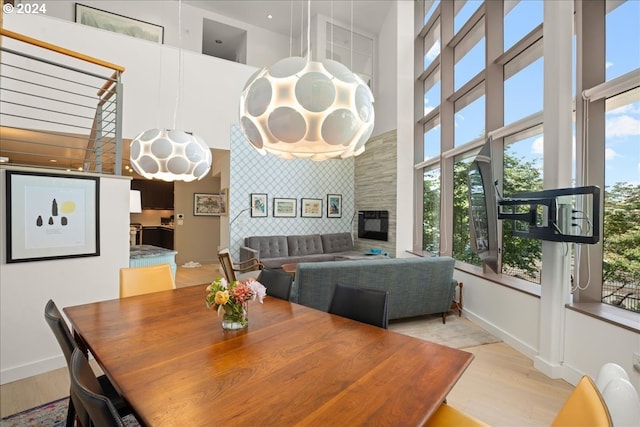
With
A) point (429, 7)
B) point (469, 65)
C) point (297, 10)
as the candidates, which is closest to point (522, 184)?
point (469, 65)

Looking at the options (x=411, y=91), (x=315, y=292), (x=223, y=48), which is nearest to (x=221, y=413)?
(x=315, y=292)

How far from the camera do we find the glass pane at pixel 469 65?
14.9ft

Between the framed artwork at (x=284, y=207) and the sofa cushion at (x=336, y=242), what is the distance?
0.93 meters

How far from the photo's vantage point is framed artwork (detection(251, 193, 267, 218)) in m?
7.01

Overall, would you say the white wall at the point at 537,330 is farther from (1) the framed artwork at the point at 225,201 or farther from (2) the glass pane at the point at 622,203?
(1) the framed artwork at the point at 225,201

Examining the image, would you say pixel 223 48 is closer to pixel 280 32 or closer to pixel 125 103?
pixel 280 32

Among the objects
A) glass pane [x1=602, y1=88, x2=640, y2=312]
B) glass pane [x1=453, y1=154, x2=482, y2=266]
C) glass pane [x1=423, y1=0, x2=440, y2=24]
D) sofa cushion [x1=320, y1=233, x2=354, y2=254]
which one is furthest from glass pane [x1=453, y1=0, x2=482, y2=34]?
sofa cushion [x1=320, y1=233, x2=354, y2=254]

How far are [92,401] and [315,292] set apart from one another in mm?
2661

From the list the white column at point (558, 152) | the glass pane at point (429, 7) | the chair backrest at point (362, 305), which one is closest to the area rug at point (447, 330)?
the white column at point (558, 152)

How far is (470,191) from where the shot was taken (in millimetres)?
3273

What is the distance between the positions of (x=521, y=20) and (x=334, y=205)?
17.2 ft

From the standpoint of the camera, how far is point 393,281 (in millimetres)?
3795

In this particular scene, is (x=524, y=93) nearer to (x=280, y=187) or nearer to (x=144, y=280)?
(x=144, y=280)

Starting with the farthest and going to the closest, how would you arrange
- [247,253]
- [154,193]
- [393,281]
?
[154,193] → [247,253] → [393,281]
